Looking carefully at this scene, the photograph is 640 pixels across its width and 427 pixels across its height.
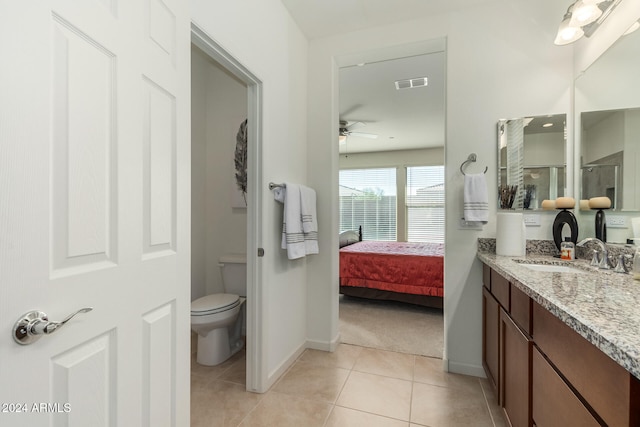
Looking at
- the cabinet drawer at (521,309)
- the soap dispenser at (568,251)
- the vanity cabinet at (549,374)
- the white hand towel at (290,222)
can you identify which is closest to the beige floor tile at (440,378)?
the vanity cabinet at (549,374)

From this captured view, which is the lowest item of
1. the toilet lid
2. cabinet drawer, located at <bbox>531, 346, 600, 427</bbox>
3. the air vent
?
the toilet lid

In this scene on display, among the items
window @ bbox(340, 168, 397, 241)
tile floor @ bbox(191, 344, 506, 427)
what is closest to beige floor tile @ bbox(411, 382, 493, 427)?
tile floor @ bbox(191, 344, 506, 427)

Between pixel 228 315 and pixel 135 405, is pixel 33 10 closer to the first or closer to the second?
pixel 135 405

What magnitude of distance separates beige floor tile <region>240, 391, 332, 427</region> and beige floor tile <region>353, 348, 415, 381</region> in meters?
0.55

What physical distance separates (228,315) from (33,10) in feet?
6.56

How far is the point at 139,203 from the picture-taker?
95 centimetres

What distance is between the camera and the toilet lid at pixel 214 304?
2.16 meters

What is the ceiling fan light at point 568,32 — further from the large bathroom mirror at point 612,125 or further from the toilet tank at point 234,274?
the toilet tank at point 234,274

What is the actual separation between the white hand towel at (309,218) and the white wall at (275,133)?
6.6 inches

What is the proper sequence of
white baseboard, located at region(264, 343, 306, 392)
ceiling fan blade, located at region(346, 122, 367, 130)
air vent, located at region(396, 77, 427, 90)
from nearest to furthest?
1. white baseboard, located at region(264, 343, 306, 392)
2. air vent, located at region(396, 77, 427, 90)
3. ceiling fan blade, located at region(346, 122, 367, 130)

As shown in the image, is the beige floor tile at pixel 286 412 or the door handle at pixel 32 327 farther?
the beige floor tile at pixel 286 412

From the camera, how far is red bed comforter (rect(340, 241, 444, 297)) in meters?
3.58

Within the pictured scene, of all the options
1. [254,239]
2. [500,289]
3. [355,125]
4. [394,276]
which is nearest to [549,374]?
[500,289]

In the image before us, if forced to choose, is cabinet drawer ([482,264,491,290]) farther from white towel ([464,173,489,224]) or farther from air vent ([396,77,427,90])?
air vent ([396,77,427,90])
